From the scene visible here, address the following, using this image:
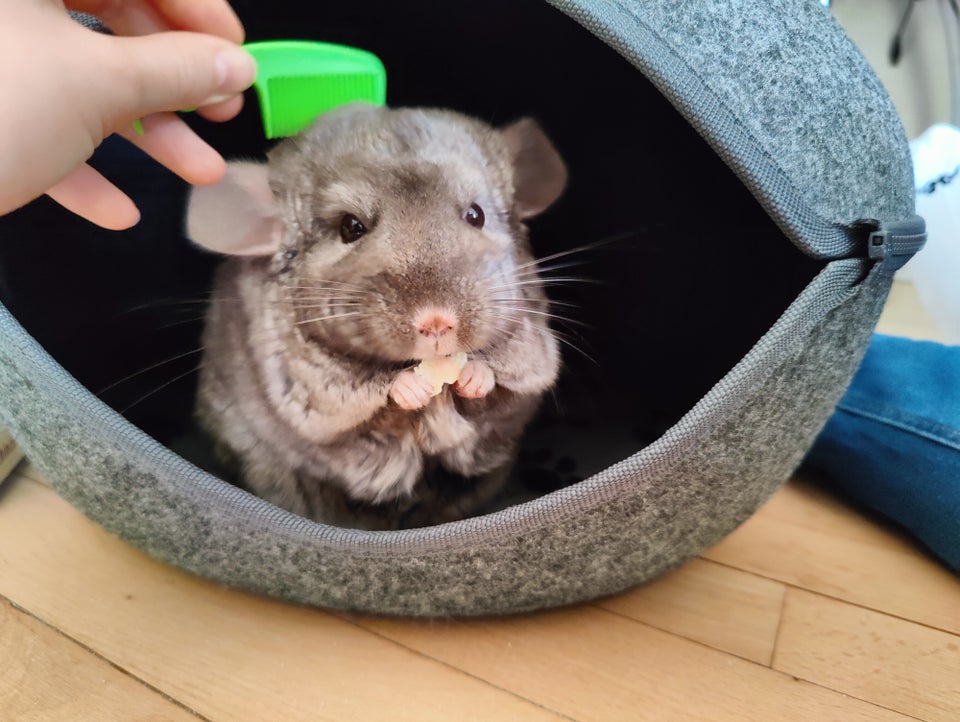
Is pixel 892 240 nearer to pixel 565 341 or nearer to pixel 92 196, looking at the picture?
pixel 565 341

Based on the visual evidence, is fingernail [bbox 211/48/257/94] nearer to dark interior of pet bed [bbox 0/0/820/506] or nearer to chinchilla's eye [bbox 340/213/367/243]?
chinchilla's eye [bbox 340/213/367/243]

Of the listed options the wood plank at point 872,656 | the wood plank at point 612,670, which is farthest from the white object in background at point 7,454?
the wood plank at point 872,656

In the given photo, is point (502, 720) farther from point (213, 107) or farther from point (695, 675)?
point (213, 107)

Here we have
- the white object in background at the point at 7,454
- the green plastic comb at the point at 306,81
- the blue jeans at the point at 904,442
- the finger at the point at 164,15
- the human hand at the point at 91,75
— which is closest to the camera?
the human hand at the point at 91,75

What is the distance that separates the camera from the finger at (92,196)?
2.33 feet

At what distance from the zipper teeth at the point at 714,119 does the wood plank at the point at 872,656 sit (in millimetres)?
528

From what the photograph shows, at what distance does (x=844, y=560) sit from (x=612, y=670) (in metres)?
0.47

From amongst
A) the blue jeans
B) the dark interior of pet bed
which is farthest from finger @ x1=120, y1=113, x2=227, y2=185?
the blue jeans

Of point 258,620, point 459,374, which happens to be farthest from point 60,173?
point 258,620

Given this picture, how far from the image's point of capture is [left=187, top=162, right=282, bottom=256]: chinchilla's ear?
1.01 meters

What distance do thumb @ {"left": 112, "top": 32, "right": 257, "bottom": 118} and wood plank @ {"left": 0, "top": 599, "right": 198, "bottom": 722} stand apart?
27.0 inches

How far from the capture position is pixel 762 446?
2.93ft

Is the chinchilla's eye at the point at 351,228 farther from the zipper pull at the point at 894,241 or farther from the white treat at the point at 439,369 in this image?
the zipper pull at the point at 894,241

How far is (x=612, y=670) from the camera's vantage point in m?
0.96
